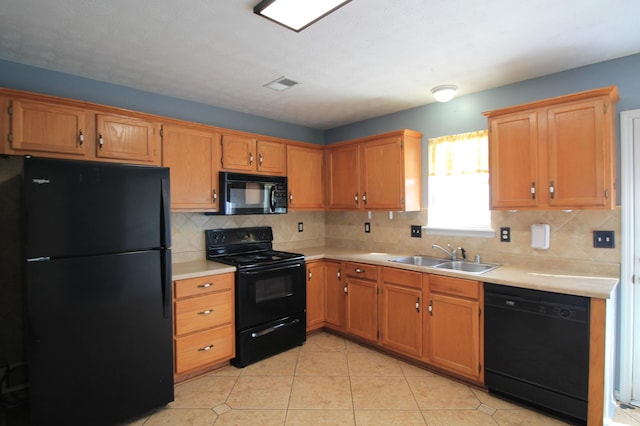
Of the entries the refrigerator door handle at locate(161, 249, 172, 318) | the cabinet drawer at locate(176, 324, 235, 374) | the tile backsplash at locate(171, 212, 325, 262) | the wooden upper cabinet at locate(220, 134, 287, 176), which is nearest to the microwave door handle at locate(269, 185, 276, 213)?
the wooden upper cabinet at locate(220, 134, 287, 176)

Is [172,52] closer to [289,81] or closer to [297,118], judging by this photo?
[289,81]

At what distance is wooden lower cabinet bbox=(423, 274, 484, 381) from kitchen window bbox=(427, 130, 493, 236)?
72 cm

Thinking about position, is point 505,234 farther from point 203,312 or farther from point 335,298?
point 203,312

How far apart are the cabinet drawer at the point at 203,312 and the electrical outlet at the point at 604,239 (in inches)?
115

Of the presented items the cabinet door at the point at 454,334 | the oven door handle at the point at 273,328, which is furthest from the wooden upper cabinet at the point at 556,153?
the oven door handle at the point at 273,328

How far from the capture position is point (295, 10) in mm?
1786

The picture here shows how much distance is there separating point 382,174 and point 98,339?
2753 mm

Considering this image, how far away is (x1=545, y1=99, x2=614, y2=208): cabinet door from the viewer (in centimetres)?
225

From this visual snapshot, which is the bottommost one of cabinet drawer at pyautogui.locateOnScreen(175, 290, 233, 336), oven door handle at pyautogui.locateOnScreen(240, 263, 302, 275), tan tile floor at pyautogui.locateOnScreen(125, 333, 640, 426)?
tan tile floor at pyautogui.locateOnScreen(125, 333, 640, 426)

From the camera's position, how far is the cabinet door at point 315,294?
12.0ft

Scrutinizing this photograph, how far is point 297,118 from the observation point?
4.02 m

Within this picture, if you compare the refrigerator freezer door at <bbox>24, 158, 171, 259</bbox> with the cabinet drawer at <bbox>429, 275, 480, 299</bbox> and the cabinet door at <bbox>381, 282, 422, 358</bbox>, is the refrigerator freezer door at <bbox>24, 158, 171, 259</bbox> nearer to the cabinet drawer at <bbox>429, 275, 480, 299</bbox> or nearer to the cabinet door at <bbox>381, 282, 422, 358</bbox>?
the cabinet door at <bbox>381, 282, 422, 358</bbox>

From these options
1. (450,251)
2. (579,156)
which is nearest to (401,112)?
(450,251)

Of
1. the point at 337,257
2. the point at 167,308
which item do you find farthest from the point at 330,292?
the point at 167,308
